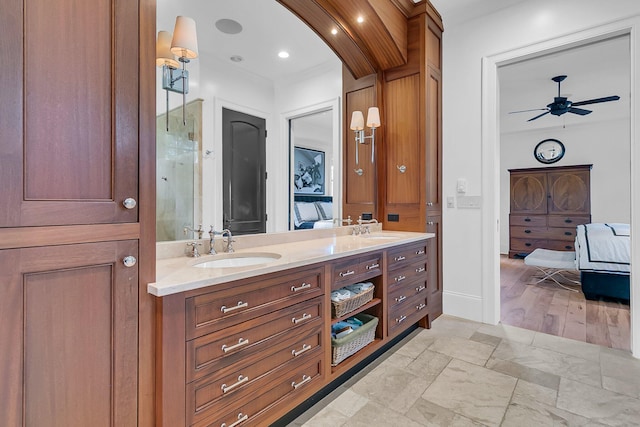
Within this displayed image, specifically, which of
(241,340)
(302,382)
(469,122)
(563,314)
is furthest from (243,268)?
(563,314)

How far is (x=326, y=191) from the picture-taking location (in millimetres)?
2746

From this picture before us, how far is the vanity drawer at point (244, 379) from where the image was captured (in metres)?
1.21

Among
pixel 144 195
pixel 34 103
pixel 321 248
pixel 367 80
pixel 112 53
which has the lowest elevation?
pixel 321 248

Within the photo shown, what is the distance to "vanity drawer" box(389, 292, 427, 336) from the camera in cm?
235

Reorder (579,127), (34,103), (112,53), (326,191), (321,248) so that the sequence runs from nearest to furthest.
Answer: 1. (34,103)
2. (112,53)
3. (321,248)
4. (326,191)
5. (579,127)

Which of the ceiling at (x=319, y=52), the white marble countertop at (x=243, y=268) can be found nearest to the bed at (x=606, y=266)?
the ceiling at (x=319, y=52)

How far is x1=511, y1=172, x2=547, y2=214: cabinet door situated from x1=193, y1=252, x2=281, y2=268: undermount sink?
6.17 meters

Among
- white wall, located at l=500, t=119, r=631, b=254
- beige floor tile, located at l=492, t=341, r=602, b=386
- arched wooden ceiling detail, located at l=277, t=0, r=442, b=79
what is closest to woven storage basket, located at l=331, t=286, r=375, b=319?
beige floor tile, located at l=492, t=341, r=602, b=386

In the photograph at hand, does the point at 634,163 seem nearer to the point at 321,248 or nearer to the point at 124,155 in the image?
the point at 321,248

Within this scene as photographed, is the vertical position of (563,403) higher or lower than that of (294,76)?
lower

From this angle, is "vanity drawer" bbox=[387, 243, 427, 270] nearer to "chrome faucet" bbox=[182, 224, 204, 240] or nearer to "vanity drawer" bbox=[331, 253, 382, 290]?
"vanity drawer" bbox=[331, 253, 382, 290]

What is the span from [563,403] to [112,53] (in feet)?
8.80

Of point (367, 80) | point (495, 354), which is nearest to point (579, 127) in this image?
point (367, 80)

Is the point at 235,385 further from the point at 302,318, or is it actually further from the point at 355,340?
the point at 355,340
